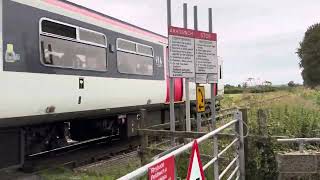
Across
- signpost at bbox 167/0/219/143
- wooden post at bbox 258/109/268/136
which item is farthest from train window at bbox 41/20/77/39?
wooden post at bbox 258/109/268/136

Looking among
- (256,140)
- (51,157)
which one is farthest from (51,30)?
(256,140)

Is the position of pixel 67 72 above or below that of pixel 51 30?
below

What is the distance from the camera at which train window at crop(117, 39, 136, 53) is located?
12561mm

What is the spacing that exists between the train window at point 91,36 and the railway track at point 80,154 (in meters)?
2.40

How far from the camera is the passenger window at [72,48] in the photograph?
9562 millimetres

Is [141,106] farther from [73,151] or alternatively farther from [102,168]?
[102,168]

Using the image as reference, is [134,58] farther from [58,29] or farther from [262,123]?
[262,123]

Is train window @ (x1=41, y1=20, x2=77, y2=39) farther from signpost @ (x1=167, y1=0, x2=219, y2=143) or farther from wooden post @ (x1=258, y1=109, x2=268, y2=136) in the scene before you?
wooden post @ (x1=258, y1=109, x2=268, y2=136)

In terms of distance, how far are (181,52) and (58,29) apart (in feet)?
7.46

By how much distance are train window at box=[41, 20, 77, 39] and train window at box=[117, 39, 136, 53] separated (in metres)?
2.12

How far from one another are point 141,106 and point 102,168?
3995 millimetres

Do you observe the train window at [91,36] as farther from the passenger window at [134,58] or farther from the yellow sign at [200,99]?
the yellow sign at [200,99]

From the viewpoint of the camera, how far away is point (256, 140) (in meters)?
9.01

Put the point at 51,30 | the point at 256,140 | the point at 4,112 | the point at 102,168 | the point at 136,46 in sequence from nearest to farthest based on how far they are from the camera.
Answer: the point at 4,112 → the point at 256,140 → the point at 51,30 → the point at 102,168 → the point at 136,46
